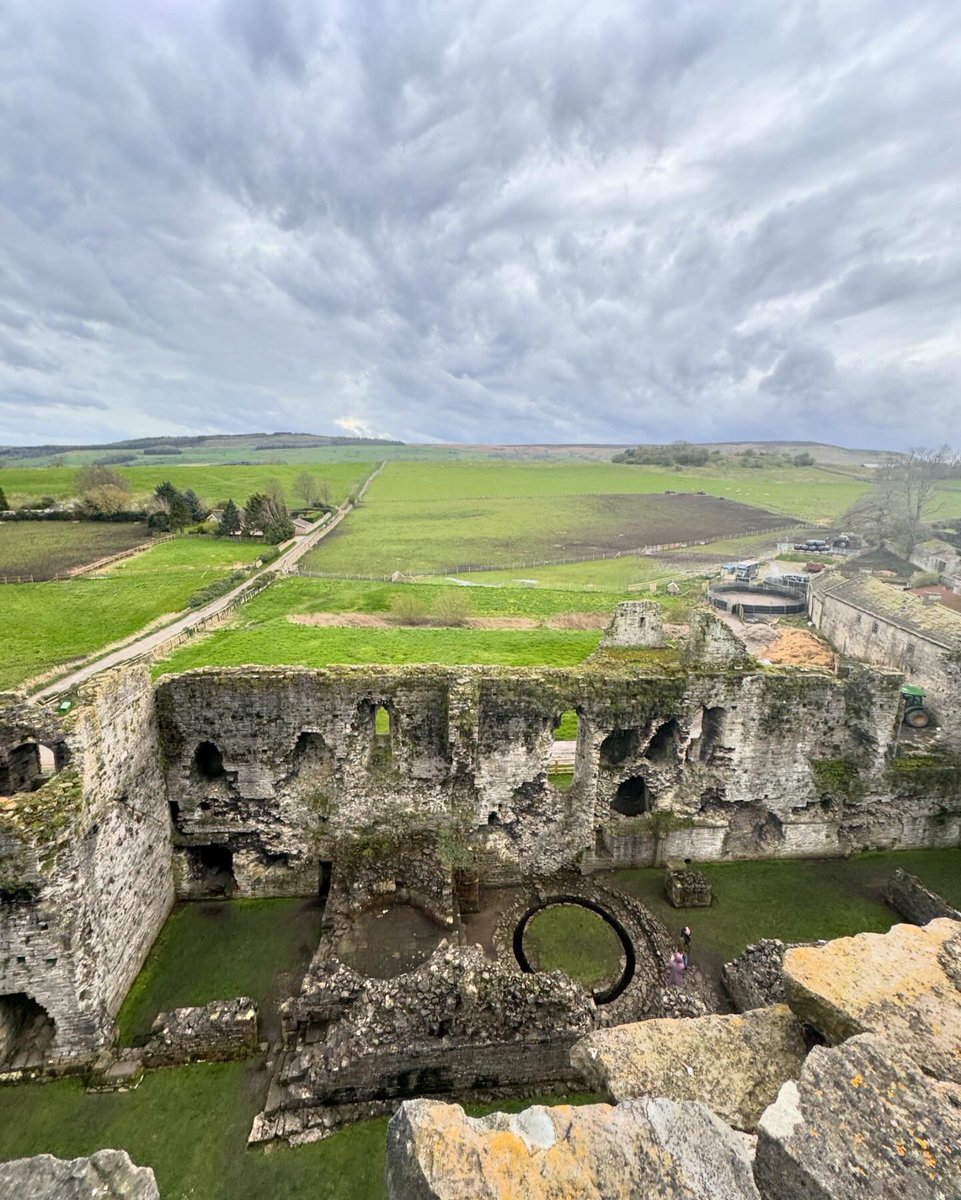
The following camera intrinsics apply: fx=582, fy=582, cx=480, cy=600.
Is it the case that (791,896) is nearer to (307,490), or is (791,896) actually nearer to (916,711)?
(916,711)

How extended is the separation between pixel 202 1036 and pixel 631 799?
10604 mm

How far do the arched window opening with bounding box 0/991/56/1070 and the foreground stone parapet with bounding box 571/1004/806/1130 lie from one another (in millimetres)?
8842

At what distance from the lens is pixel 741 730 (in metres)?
13.6

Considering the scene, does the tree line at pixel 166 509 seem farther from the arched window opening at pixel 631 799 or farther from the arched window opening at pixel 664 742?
the arched window opening at pixel 664 742

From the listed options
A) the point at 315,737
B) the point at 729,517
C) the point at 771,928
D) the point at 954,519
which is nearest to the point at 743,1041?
the point at 771,928

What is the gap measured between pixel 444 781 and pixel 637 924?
5.04 meters

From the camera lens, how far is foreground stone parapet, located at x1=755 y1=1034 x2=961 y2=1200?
419cm

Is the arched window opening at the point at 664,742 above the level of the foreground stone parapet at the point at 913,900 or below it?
above

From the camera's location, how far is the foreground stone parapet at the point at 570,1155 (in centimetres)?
438

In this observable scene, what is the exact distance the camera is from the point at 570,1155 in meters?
4.66

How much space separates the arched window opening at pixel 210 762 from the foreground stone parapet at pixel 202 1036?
474 cm

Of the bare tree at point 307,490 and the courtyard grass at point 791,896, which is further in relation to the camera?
the bare tree at point 307,490

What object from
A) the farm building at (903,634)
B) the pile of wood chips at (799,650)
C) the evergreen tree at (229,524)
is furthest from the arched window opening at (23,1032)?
the evergreen tree at (229,524)

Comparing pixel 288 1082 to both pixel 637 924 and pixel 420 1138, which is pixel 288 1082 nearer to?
pixel 420 1138
